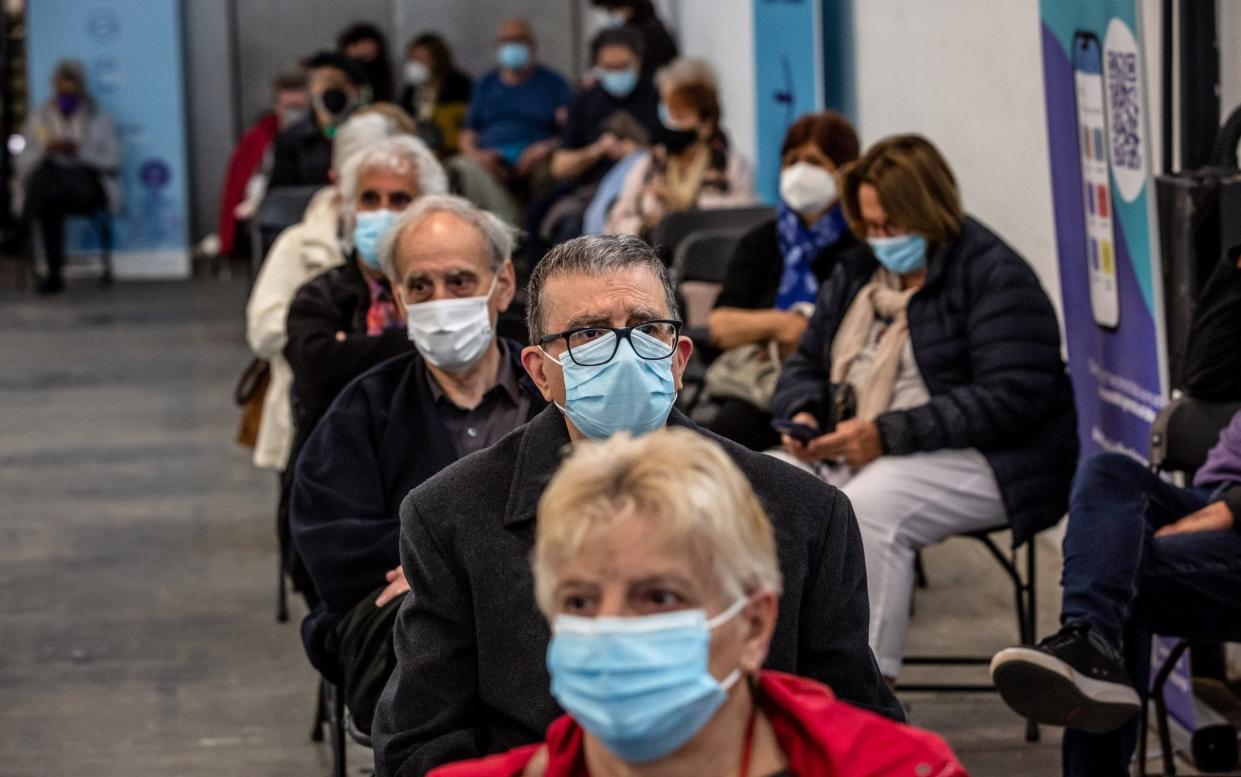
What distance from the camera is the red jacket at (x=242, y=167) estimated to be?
14055mm

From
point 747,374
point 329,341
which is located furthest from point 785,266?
point 329,341

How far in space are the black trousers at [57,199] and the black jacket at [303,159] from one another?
608cm

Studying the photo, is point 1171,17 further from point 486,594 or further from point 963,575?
point 486,594

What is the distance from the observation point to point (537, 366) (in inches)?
104

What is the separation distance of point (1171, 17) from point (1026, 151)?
1478 millimetres

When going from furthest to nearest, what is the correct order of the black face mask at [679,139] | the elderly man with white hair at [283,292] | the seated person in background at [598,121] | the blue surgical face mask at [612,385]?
1. the seated person in background at [598,121]
2. the black face mask at [679,139]
3. the elderly man with white hair at [283,292]
4. the blue surgical face mask at [612,385]

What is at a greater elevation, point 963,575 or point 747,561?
point 747,561

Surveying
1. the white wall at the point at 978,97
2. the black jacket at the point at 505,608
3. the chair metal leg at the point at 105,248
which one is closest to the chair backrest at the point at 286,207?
the white wall at the point at 978,97

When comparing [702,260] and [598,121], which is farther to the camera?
[598,121]

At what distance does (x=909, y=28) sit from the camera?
23.1ft

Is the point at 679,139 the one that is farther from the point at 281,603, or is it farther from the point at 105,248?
the point at 105,248

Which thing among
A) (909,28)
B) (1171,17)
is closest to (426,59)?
(909,28)

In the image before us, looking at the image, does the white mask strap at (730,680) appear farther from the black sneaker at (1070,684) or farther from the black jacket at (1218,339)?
the black jacket at (1218,339)

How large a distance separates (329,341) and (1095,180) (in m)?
1.76
